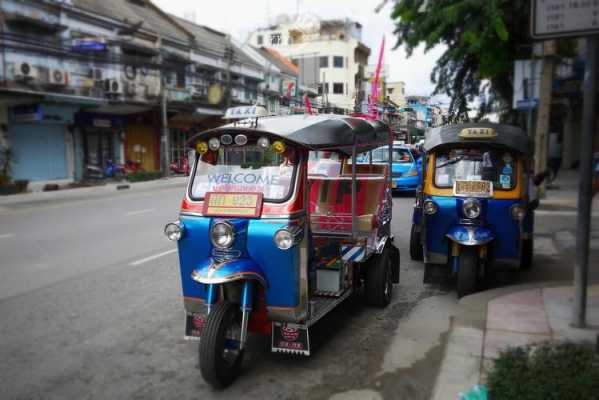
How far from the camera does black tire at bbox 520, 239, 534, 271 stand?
24.1 ft

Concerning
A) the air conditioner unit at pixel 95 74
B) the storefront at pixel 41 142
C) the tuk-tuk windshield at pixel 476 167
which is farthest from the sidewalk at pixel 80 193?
the tuk-tuk windshield at pixel 476 167

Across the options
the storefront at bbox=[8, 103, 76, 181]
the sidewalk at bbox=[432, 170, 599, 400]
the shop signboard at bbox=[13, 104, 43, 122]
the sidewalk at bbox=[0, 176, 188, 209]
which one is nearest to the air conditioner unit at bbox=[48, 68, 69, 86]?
the storefront at bbox=[8, 103, 76, 181]

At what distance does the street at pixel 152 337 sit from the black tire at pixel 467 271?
0.85 feet

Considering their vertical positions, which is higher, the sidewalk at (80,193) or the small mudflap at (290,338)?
the sidewalk at (80,193)

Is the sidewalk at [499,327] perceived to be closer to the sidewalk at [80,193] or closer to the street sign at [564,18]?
the street sign at [564,18]

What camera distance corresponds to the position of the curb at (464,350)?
3748 mm

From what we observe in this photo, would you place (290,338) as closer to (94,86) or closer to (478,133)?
(478,133)

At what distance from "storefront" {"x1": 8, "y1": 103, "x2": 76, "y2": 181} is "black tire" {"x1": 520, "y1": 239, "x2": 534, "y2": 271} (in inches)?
782

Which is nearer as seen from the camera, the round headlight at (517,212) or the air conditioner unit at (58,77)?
the round headlight at (517,212)

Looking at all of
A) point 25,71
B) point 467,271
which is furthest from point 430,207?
point 25,71

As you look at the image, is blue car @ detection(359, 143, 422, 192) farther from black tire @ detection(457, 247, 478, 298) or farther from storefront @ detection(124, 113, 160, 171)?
storefront @ detection(124, 113, 160, 171)

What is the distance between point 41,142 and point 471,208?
69.6 feet

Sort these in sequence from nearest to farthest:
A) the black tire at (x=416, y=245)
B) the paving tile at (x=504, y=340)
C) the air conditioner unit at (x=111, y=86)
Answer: the paving tile at (x=504, y=340), the black tire at (x=416, y=245), the air conditioner unit at (x=111, y=86)

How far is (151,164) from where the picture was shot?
2956 centimetres
